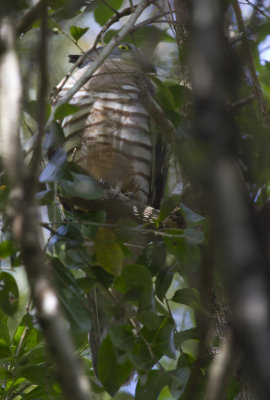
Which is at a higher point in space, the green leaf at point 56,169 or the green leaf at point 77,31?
the green leaf at point 77,31

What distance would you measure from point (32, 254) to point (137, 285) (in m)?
0.76

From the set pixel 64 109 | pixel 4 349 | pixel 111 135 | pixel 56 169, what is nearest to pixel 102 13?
pixel 111 135

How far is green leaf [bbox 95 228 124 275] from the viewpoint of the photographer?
4.72ft

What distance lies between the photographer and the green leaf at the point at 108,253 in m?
1.44

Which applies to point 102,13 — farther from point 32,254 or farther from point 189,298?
point 32,254

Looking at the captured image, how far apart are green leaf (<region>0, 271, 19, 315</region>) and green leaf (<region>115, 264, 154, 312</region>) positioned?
13.7 inches

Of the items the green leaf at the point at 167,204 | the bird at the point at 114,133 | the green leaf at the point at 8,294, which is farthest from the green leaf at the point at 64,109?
the bird at the point at 114,133

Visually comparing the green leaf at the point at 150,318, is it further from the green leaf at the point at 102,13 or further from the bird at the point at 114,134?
the green leaf at the point at 102,13

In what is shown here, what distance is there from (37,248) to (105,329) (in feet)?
4.72

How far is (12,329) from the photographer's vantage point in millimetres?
2982

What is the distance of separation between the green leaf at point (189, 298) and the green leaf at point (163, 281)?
44 millimetres

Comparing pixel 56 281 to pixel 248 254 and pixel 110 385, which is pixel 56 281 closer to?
pixel 110 385

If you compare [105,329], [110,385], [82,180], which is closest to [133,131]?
[105,329]

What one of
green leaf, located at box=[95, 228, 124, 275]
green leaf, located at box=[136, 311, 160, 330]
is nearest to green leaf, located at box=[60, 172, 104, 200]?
green leaf, located at box=[95, 228, 124, 275]
